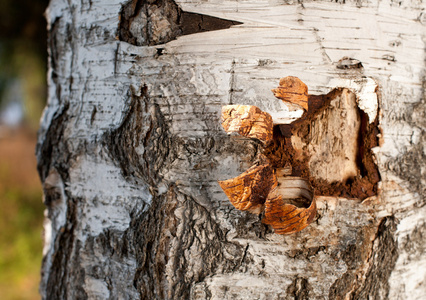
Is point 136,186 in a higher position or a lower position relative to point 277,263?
higher

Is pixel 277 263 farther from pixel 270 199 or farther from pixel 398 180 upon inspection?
pixel 398 180

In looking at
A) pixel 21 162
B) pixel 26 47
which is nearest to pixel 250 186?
pixel 26 47

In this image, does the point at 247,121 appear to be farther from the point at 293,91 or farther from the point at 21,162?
the point at 21,162

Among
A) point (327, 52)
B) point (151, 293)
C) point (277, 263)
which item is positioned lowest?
point (151, 293)

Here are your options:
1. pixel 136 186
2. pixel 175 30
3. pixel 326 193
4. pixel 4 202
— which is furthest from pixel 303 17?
pixel 4 202

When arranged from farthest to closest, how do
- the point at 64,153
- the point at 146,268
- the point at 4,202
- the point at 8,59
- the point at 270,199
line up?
the point at 4,202 < the point at 8,59 < the point at 64,153 < the point at 146,268 < the point at 270,199

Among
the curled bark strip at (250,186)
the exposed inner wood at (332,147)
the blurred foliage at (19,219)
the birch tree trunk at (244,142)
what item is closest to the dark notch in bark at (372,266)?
the birch tree trunk at (244,142)

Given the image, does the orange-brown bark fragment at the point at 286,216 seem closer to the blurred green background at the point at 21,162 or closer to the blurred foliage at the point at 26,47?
the blurred green background at the point at 21,162

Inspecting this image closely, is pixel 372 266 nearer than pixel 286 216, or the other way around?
pixel 286 216

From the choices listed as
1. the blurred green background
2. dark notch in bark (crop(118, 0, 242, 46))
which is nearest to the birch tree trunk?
dark notch in bark (crop(118, 0, 242, 46))
